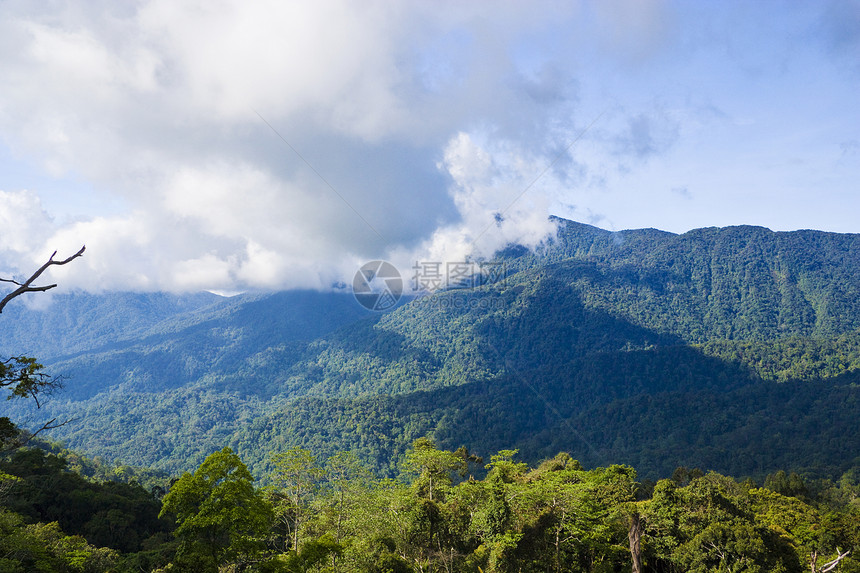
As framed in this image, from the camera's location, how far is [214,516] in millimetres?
13695

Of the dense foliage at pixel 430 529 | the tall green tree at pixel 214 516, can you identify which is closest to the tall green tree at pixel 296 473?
the dense foliage at pixel 430 529

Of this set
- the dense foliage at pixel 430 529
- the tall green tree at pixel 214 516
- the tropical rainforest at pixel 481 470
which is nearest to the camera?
the tall green tree at pixel 214 516

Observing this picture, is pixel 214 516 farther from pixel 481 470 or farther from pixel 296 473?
pixel 481 470

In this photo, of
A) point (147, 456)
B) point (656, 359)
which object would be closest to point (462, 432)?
point (656, 359)

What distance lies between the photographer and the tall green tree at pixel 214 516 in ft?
44.5

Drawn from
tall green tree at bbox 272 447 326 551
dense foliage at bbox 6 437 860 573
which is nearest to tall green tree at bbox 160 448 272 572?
dense foliage at bbox 6 437 860 573

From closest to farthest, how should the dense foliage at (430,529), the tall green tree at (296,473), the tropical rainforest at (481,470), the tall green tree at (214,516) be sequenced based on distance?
the tall green tree at (214,516)
the dense foliage at (430,529)
the tropical rainforest at (481,470)
the tall green tree at (296,473)

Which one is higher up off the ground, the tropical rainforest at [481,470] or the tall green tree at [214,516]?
the tall green tree at [214,516]

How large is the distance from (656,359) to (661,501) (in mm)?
153350

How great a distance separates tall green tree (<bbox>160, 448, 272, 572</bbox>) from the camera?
1356 cm

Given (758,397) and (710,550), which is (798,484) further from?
(758,397)

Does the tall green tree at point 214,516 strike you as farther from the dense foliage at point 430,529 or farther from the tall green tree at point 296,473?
the tall green tree at point 296,473

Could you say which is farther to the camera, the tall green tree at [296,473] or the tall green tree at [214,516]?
the tall green tree at [296,473]

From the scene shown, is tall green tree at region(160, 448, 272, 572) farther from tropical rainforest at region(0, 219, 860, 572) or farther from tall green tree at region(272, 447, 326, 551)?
tall green tree at region(272, 447, 326, 551)
